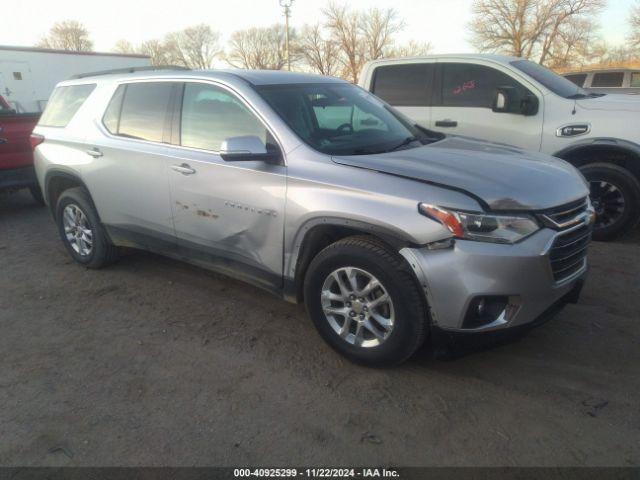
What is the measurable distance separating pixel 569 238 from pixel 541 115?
3002 mm

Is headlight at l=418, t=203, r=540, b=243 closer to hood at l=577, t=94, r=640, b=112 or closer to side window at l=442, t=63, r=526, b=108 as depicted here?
hood at l=577, t=94, r=640, b=112

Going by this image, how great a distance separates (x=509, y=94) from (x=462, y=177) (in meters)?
3.11

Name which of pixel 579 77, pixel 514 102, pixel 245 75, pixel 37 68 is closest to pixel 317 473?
pixel 245 75

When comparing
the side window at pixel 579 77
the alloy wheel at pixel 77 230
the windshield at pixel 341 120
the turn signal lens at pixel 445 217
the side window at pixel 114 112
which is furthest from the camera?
the side window at pixel 579 77

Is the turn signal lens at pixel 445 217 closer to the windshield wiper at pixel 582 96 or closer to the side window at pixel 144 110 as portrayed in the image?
the side window at pixel 144 110

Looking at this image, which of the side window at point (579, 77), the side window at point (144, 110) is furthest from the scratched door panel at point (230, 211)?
the side window at point (579, 77)

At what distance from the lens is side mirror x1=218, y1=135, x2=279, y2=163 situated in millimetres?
2979

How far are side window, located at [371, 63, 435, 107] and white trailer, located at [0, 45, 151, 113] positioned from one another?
698 inches

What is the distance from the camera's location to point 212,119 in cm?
352

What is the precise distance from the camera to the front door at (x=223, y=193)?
3.17 meters

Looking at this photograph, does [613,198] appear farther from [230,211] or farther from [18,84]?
[18,84]

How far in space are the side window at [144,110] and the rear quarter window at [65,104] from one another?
2.18 feet

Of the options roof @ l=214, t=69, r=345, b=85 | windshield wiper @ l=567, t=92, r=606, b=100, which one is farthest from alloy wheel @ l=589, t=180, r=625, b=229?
roof @ l=214, t=69, r=345, b=85

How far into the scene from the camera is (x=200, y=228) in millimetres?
3611
